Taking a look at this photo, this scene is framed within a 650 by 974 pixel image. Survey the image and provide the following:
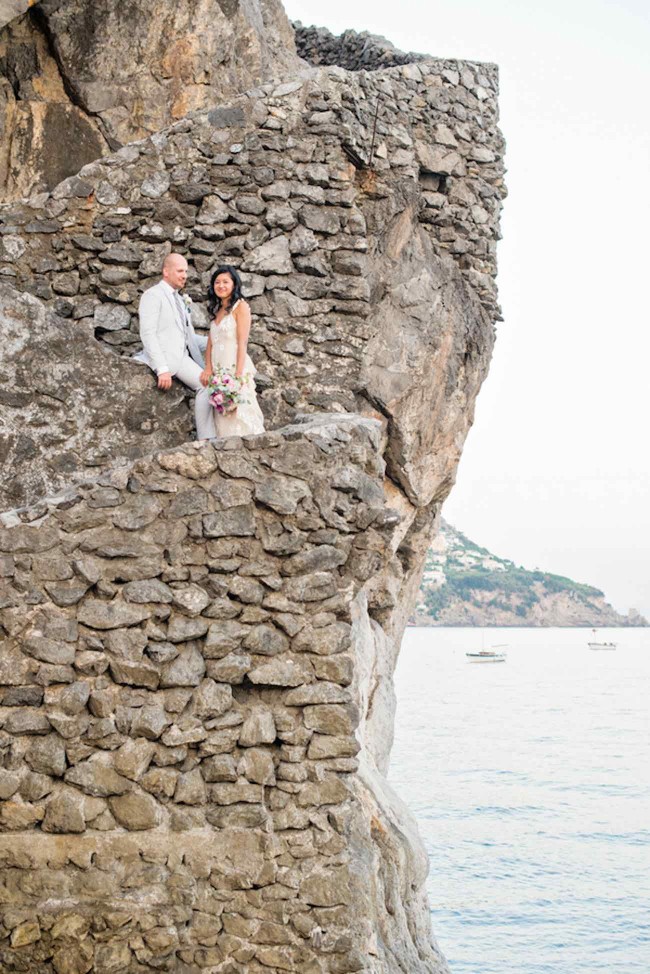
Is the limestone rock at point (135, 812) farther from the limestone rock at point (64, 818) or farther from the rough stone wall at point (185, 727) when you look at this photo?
the limestone rock at point (64, 818)

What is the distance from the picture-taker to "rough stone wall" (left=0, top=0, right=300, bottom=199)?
1186 cm

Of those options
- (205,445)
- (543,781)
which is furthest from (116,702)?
(543,781)

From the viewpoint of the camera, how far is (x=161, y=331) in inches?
332

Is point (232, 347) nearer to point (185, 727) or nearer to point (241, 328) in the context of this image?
point (241, 328)

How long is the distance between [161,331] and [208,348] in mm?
533

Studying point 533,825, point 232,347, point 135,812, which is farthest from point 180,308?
point 533,825

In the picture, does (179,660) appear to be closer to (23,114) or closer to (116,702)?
(116,702)

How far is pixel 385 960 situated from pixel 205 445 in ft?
11.0

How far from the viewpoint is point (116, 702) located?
5.71 m

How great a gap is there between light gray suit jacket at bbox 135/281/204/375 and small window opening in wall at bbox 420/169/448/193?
4.92m

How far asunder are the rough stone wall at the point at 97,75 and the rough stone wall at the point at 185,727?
279 inches

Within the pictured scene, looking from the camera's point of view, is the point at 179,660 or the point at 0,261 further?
the point at 0,261

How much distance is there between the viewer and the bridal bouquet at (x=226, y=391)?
7.77 m

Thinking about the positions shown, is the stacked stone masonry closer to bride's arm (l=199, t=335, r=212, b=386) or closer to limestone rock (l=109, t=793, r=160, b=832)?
bride's arm (l=199, t=335, r=212, b=386)
